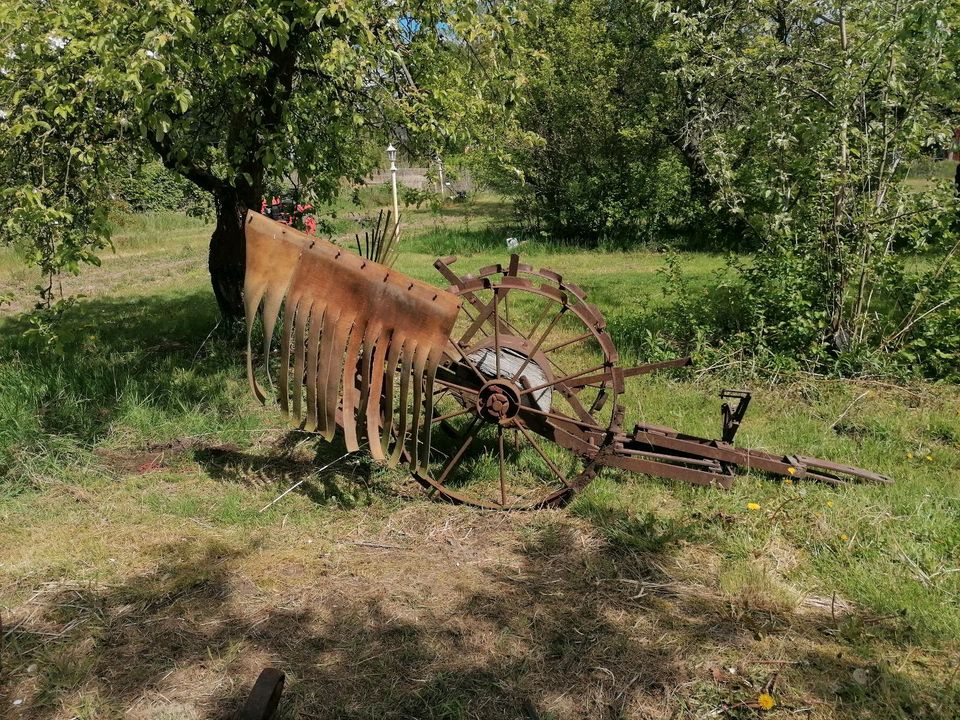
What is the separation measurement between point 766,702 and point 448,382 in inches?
93.7

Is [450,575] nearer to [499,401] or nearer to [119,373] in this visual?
[499,401]

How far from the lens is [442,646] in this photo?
3340mm

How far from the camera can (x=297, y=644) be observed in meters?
3.35

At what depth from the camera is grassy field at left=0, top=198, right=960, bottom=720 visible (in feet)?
10.1

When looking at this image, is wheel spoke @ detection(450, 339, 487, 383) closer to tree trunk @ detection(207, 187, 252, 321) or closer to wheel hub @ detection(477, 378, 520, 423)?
wheel hub @ detection(477, 378, 520, 423)

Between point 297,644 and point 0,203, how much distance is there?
337cm

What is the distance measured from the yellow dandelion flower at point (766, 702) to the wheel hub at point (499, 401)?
2017mm

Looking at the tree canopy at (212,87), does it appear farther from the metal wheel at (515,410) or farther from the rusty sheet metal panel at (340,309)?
the metal wheel at (515,410)

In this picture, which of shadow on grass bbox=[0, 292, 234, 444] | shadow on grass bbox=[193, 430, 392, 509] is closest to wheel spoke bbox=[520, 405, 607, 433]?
shadow on grass bbox=[193, 430, 392, 509]

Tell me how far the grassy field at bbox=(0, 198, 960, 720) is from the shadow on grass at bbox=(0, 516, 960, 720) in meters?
0.01

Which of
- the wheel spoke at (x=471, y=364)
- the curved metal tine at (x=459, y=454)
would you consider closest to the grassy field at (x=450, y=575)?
the curved metal tine at (x=459, y=454)

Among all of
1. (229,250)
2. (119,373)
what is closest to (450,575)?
(119,373)

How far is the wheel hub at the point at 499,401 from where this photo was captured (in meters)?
4.41

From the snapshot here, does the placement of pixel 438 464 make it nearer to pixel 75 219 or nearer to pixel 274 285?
pixel 274 285
